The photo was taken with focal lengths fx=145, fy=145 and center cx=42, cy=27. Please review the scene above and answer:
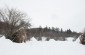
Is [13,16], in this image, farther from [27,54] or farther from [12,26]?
[27,54]

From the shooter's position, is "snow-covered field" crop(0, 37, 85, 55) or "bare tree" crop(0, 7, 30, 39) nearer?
"snow-covered field" crop(0, 37, 85, 55)

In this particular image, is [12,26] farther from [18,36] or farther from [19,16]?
[18,36]

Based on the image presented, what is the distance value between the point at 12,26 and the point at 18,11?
4.94 metres

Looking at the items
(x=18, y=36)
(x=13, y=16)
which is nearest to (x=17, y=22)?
(x=13, y=16)

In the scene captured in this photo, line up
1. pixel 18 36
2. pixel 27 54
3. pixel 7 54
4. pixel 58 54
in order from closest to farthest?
pixel 7 54 < pixel 27 54 < pixel 58 54 < pixel 18 36

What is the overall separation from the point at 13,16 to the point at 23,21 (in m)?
2.33

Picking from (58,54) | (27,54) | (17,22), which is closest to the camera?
(27,54)

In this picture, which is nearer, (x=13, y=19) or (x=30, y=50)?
(x=30, y=50)

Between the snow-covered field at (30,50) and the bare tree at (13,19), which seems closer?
the snow-covered field at (30,50)

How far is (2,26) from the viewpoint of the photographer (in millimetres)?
28312

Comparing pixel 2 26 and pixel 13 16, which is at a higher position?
pixel 13 16

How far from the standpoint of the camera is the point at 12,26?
87.7 ft

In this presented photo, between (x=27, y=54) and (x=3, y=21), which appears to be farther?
(x=3, y=21)

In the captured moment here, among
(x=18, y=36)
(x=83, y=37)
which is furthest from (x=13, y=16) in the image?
(x=83, y=37)
